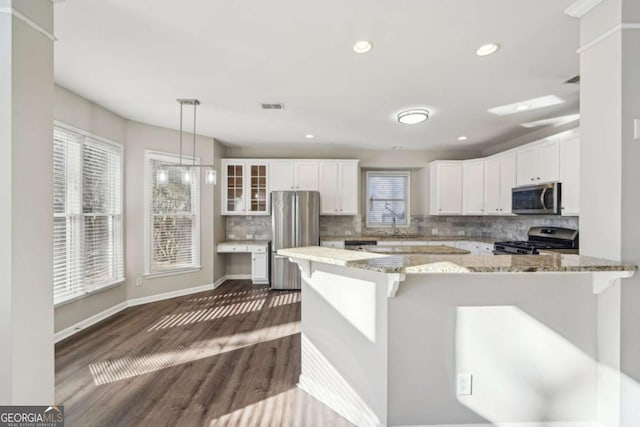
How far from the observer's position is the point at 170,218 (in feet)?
14.5

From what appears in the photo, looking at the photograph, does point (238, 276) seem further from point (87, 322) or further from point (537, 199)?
point (537, 199)

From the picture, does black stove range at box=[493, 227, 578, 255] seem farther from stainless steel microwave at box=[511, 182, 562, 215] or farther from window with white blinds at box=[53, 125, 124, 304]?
window with white blinds at box=[53, 125, 124, 304]

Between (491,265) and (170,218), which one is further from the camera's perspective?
(170,218)

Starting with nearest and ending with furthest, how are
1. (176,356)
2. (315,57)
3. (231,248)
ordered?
(315,57) → (176,356) → (231,248)

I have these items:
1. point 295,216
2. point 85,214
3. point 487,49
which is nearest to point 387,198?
point 295,216

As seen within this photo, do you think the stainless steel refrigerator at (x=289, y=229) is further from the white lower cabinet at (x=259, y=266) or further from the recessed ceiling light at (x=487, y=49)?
the recessed ceiling light at (x=487, y=49)

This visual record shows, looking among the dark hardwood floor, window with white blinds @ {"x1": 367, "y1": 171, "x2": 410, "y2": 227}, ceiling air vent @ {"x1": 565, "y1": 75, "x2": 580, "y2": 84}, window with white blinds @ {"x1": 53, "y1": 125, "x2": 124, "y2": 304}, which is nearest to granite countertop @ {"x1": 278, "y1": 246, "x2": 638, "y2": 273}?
the dark hardwood floor

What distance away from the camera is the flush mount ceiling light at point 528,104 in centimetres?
317

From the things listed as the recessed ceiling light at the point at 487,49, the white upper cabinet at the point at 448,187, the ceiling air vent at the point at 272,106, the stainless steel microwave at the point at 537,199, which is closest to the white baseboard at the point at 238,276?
the ceiling air vent at the point at 272,106

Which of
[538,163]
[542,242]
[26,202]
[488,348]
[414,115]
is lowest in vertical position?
[488,348]

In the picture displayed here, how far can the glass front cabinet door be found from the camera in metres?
5.32

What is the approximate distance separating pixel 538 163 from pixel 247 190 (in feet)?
14.8

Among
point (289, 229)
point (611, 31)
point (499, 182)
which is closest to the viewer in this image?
point (611, 31)

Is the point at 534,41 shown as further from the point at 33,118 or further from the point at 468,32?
the point at 33,118
